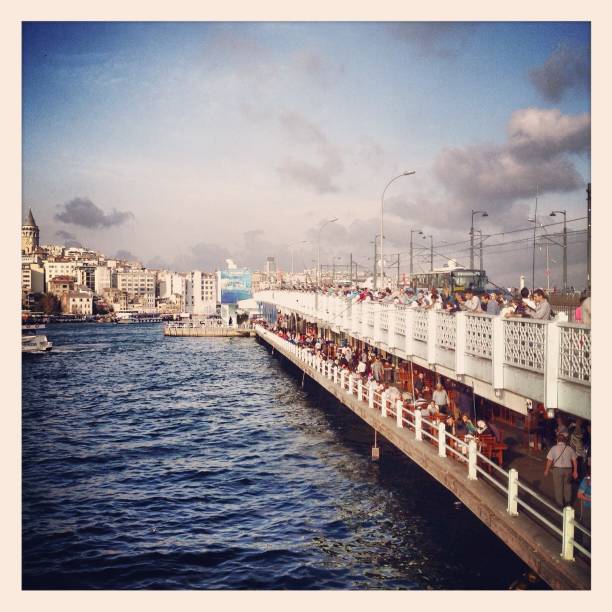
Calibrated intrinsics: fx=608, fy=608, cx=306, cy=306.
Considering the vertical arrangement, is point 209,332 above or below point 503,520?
below

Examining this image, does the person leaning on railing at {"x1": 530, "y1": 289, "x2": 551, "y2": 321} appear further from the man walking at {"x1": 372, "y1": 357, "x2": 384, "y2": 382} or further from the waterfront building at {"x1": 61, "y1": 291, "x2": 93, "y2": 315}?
the waterfront building at {"x1": 61, "y1": 291, "x2": 93, "y2": 315}

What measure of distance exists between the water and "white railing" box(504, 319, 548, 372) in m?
3.60

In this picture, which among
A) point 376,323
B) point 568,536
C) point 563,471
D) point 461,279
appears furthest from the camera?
point 461,279

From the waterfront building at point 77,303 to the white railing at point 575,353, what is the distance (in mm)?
170871

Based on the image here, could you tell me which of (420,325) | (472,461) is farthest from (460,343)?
(420,325)

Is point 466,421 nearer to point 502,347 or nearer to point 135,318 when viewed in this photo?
point 502,347

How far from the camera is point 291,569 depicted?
479 inches

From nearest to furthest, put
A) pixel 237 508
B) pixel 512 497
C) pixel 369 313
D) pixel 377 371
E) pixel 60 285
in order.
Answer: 1. pixel 512 497
2. pixel 237 508
3. pixel 369 313
4. pixel 377 371
5. pixel 60 285

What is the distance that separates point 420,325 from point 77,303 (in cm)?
16990

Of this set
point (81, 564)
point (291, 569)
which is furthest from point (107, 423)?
point (291, 569)

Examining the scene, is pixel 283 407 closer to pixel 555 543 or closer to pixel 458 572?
pixel 458 572

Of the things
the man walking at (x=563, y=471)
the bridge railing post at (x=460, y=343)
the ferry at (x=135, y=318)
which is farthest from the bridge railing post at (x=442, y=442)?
the ferry at (x=135, y=318)

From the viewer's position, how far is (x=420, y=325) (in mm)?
16016

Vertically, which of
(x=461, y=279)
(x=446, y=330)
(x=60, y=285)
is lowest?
(x=446, y=330)
